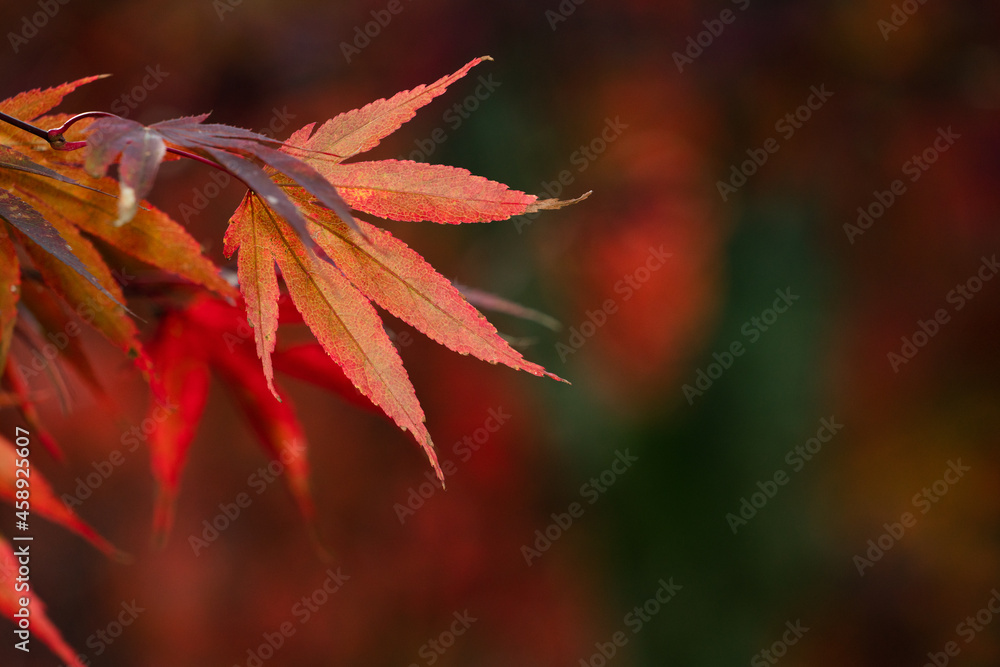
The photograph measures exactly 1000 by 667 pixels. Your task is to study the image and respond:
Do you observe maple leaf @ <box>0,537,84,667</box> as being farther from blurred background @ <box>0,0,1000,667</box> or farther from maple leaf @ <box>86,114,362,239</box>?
blurred background @ <box>0,0,1000,667</box>

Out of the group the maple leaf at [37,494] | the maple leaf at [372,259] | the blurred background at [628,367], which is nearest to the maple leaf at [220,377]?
the maple leaf at [37,494]

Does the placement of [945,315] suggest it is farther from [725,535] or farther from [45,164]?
[45,164]

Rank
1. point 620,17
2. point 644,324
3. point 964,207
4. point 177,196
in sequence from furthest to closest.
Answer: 1. point 644,324
2. point 177,196
3. point 964,207
4. point 620,17

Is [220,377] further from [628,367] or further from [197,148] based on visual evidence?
[628,367]

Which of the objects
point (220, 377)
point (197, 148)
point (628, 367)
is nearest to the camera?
point (197, 148)

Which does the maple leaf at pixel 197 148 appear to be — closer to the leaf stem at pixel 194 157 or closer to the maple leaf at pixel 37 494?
the leaf stem at pixel 194 157

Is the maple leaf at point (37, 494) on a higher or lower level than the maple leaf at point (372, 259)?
lower

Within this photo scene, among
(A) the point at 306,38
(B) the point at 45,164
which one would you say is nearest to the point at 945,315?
(A) the point at 306,38

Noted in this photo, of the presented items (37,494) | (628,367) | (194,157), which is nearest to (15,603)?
(37,494)
